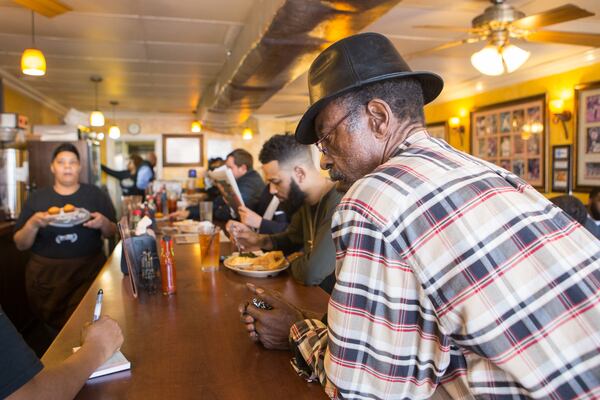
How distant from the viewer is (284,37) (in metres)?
3.33

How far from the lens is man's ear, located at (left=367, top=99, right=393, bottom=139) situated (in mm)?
992

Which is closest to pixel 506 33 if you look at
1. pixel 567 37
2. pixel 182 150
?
pixel 567 37

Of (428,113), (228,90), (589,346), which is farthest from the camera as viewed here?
(428,113)

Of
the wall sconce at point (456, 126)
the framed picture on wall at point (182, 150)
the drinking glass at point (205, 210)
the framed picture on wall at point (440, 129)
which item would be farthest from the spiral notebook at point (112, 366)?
the framed picture on wall at point (182, 150)

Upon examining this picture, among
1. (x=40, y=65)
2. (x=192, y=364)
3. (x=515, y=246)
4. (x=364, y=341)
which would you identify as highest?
(x=40, y=65)

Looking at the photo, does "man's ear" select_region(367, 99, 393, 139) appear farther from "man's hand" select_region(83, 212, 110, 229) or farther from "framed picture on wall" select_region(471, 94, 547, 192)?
"framed picture on wall" select_region(471, 94, 547, 192)

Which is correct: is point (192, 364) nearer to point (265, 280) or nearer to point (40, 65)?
point (265, 280)

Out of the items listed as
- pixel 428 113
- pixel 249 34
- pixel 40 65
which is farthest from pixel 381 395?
pixel 428 113

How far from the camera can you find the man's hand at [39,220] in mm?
2850

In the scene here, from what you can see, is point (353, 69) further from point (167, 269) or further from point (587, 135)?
point (587, 135)

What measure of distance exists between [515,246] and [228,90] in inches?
198

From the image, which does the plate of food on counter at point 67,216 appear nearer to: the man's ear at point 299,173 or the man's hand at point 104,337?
the man's ear at point 299,173

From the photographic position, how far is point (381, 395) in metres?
0.82

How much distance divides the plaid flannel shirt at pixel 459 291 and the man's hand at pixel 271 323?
321 mm
